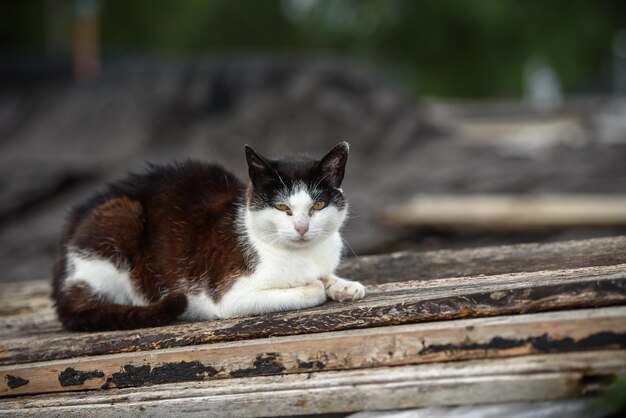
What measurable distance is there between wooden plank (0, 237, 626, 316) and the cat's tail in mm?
790

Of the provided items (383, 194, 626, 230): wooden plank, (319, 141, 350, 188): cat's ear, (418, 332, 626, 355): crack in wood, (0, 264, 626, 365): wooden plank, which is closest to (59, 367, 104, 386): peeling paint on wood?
(0, 264, 626, 365): wooden plank

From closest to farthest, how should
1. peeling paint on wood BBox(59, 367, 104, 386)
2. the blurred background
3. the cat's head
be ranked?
peeling paint on wood BBox(59, 367, 104, 386) → the cat's head → the blurred background

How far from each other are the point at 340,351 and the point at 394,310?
0.85 feet

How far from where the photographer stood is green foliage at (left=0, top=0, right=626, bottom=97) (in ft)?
87.0

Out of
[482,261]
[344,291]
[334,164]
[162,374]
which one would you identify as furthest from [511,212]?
[162,374]

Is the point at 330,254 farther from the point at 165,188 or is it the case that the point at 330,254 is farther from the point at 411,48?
the point at 411,48

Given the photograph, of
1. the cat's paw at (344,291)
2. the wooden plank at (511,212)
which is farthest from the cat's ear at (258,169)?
the wooden plank at (511,212)

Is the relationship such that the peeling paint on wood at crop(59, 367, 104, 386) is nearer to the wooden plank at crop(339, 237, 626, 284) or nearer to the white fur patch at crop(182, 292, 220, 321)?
the white fur patch at crop(182, 292, 220, 321)

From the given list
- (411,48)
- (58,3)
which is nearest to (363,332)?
(58,3)

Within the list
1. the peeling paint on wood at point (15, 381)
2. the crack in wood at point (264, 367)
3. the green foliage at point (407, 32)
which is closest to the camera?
the crack in wood at point (264, 367)

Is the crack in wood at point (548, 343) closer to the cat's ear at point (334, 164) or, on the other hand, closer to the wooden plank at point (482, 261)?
the wooden plank at point (482, 261)

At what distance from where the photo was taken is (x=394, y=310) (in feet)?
9.64

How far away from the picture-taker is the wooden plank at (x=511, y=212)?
7.71m

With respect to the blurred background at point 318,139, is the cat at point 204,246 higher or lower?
lower
